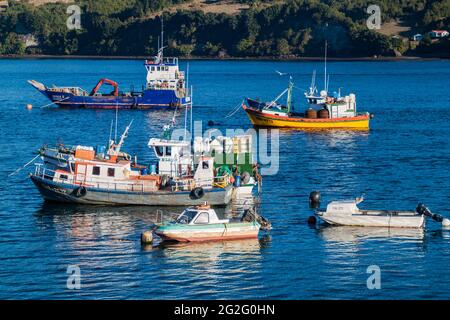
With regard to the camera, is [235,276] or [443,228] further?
[443,228]

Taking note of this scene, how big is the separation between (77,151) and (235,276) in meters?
19.5

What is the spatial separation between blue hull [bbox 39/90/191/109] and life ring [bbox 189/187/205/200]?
240 feet

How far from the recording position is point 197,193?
63.8 metres

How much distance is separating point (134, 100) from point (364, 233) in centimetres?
8341

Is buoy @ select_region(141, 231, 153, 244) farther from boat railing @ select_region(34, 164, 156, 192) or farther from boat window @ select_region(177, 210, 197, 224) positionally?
boat railing @ select_region(34, 164, 156, 192)

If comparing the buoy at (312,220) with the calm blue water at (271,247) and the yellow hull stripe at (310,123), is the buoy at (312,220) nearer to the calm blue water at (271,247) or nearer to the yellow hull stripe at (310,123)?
the calm blue water at (271,247)

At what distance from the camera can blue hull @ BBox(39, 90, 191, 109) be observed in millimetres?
138125

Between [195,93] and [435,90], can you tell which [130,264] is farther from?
[435,90]

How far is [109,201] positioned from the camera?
6512 cm

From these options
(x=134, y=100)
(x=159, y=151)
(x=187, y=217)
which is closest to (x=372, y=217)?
(x=187, y=217)

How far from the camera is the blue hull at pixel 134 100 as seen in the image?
138125 millimetres

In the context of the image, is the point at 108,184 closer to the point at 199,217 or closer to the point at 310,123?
the point at 199,217
